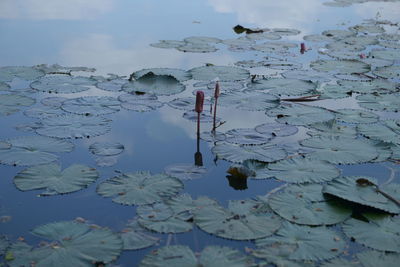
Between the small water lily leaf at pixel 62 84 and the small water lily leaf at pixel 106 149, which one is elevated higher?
the small water lily leaf at pixel 62 84

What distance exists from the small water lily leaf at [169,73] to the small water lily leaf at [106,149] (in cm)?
154

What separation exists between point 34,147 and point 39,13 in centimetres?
550

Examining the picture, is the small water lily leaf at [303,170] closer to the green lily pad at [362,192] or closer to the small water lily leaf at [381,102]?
the green lily pad at [362,192]

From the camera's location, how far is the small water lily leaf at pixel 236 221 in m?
Answer: 2.52

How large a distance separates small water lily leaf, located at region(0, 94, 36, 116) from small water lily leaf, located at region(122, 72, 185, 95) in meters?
0.90

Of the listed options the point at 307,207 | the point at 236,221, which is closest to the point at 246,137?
the point at 307,207

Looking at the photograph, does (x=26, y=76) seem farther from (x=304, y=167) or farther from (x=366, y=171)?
(x=366, y=171)

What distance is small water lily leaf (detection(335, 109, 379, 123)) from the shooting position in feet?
13.4

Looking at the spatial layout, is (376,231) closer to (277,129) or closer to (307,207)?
(307,207)

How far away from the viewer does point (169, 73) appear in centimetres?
514

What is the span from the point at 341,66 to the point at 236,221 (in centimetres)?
358

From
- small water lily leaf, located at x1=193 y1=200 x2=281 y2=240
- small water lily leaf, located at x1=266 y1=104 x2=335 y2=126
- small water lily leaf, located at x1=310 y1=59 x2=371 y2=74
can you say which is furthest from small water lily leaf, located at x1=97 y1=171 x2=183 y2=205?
small water lily leaf, located at x1=310 y1=59 x2=371 y2=74

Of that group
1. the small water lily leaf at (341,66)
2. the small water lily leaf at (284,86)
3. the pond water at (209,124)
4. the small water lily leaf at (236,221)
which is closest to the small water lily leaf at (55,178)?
the pond water at (209,124)

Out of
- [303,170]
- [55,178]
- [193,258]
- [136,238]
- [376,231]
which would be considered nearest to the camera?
[193,258]
